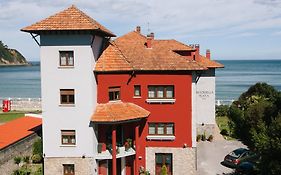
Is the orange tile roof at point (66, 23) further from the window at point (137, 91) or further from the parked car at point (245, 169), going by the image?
the parked car at point (245, 169)

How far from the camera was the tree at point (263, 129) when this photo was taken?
17891mm

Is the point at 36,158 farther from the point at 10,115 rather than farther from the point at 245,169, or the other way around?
the point at 10,115

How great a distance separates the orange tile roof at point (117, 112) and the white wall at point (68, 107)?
0.65 meters

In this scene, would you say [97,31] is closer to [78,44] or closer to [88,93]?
[78,44]

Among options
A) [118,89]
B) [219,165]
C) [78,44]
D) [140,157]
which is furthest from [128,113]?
[219,165]

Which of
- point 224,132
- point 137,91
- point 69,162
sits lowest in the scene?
point 224,132

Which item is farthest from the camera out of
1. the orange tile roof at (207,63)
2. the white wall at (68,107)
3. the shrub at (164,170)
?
the orange tile roof at (207,63)

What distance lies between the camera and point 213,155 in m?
32.7

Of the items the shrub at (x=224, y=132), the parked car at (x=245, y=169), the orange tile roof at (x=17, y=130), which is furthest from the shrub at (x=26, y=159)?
the shrub at (x=224, y=132)

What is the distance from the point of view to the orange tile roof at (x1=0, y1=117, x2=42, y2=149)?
88.6 feet

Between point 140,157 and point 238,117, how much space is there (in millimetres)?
7928

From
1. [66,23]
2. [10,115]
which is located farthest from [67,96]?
[10,115]

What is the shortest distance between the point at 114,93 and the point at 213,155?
12207 mm

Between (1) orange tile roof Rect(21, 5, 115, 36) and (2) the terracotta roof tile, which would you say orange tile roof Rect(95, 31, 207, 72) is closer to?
(2) the terracotta roof tile
